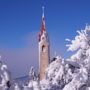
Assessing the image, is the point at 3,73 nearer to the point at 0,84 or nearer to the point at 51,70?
the point at 0,84

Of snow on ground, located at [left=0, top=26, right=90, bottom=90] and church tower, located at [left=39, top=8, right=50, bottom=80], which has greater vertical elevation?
church tower, located at [left=39, top=8, right=50, bottom=80]

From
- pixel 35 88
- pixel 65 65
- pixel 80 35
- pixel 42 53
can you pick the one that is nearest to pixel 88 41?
pixel 80 35

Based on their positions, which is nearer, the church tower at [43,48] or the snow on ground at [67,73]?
the snow on ground at [67,73]

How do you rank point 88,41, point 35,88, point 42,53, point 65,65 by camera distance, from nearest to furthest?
point 35,88
point 65,65
point 88,41
point 42,53

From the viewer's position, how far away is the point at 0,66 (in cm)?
1332

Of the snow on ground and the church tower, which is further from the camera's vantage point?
the church tower

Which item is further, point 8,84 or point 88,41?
point 88,41

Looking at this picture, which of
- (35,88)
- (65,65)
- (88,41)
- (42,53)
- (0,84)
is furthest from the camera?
(42,53)

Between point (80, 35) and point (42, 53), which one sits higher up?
point (42, 53)

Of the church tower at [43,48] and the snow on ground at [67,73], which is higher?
the church tower at [43,48]

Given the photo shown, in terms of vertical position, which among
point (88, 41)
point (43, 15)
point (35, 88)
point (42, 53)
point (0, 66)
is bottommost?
point (35, 88)

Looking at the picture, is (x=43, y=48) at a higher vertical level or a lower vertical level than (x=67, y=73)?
higher

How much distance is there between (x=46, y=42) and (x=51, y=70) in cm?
5931

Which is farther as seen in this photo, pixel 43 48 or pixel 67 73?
pixel 43 48
